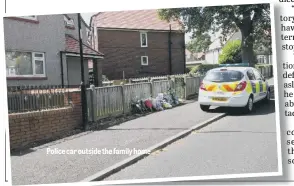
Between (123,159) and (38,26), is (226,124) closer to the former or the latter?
(123,159)

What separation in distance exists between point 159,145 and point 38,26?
5.85ft

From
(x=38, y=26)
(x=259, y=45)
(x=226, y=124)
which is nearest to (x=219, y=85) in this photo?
(x=226, y=124)

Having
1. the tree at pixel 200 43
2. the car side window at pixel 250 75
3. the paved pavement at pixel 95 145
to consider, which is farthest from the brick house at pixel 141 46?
the car side window at pixel 250 75

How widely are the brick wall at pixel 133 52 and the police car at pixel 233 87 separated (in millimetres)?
370

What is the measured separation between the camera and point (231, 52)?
3652mm

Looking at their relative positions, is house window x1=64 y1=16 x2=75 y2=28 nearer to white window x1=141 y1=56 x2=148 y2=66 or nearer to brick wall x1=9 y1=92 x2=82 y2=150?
white window x1=141 y1=56 x2=148 y2=66

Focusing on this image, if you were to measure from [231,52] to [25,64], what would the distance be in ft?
7.09

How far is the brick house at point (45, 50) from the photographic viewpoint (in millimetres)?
3496

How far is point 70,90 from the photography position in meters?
4.46

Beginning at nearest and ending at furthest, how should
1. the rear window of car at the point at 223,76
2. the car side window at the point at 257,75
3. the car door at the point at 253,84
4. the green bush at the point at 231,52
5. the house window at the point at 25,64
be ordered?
the house window at the point at 25,64, the green bush at the point at 231,52, the car side window at the point at 257,75, the rear window of car at the point at 223,76, the car door at the point at 253,84

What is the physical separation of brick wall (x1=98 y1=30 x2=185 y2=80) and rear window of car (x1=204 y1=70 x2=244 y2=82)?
1.04 ft

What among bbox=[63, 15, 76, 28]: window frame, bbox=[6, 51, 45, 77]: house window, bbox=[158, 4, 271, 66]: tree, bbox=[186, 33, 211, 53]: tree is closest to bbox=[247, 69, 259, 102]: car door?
bbox=[158, 4, 271, 66]: tree

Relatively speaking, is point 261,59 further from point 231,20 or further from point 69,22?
point 69,22

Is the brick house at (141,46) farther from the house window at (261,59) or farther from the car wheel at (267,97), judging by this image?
the car wheel at (267,97)
